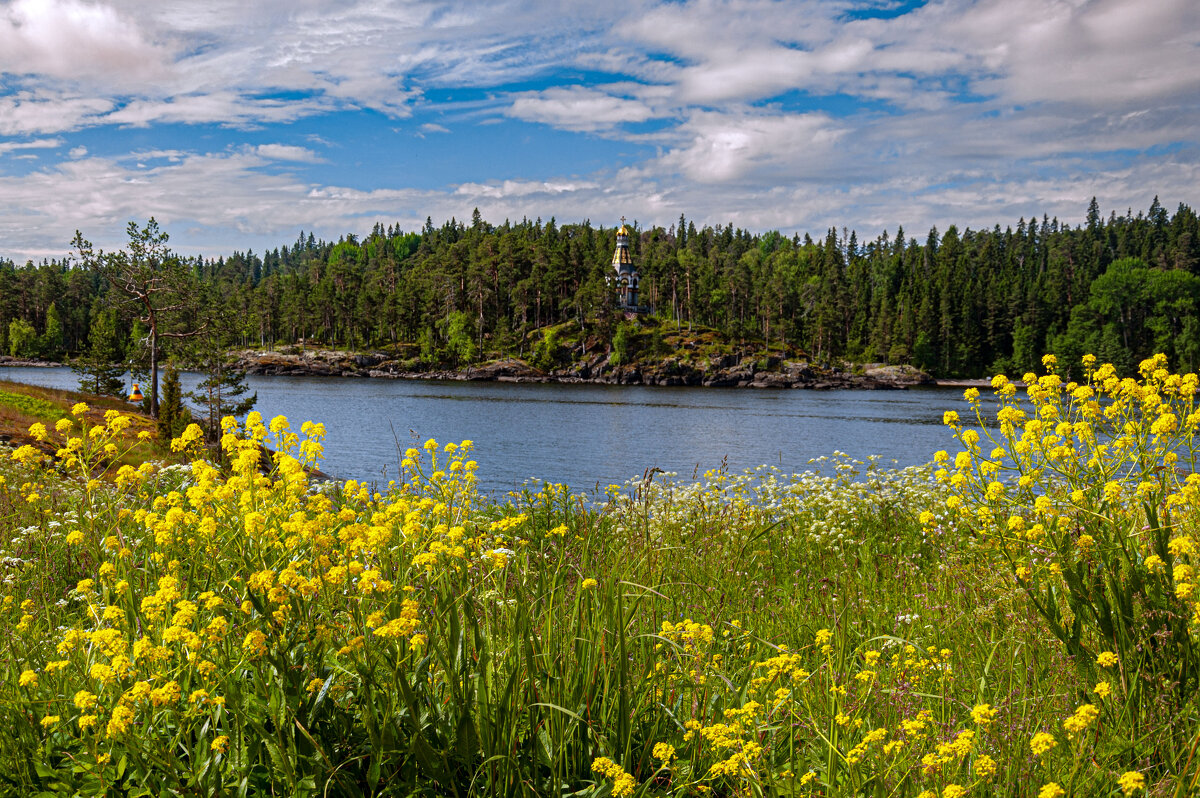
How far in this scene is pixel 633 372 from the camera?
10112 centimetres

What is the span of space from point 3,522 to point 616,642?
7366 mm

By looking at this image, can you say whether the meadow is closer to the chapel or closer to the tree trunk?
the tree trunk

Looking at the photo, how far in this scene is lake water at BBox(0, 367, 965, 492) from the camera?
1358 inches

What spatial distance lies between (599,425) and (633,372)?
4927 cm

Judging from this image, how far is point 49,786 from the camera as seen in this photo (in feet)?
9.55

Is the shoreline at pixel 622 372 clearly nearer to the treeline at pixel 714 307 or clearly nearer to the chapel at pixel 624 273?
the treeline at pixel 714 307

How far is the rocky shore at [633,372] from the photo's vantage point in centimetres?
9988

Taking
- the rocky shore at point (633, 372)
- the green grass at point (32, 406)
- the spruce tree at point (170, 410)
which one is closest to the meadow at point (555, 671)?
the spruce tree at point (170, 410)

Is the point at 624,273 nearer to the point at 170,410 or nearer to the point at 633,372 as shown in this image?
the point at 633,372

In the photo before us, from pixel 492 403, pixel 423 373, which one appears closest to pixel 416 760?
pixel 492 403

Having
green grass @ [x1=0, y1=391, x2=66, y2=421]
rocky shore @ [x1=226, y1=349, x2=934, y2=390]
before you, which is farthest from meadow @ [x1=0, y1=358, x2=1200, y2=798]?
rocky shore @ [x1=226, y1=349, x2=934, y2=390]

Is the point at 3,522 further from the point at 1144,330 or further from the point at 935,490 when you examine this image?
the point at 1144,330

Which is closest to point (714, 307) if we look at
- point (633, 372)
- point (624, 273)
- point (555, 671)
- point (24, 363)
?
point (624, 273)

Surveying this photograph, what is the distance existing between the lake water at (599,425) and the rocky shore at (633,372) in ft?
25.1
